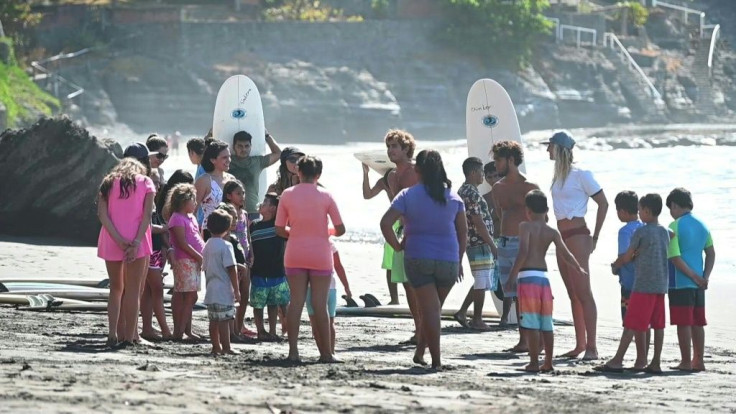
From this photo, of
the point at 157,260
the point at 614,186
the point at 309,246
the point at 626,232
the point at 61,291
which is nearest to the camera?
the point at 309,246

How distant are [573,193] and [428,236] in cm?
153

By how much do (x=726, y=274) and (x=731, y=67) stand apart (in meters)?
65.5

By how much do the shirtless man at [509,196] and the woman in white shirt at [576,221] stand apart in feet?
0.68

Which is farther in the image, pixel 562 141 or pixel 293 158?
pixel 293 158

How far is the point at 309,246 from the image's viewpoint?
28.4ft

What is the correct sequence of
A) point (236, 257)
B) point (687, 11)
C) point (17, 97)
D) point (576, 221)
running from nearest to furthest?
point (576, 221), point (236, 257), point (17, 97), point (687, 11)

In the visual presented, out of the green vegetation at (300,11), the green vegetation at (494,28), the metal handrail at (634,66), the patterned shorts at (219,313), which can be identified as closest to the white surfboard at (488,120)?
the patterned shorts at (219,313)

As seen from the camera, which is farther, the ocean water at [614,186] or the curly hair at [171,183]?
the ocean water at [614,186]

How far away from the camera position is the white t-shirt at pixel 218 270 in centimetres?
909

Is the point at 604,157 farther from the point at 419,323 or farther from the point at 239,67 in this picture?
the point at 419,323

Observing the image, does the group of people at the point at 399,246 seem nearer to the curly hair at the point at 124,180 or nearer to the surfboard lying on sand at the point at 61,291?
the curly hair at the point at 124,180

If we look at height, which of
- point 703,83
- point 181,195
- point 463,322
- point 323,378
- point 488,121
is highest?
point 703,83

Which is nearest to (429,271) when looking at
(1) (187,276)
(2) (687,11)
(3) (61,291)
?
(1) (187,276)

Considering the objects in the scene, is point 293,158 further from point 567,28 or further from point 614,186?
point 567,28
